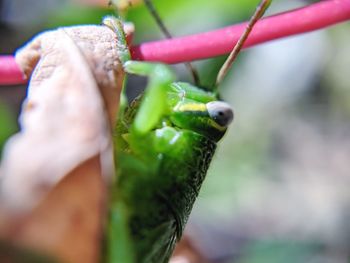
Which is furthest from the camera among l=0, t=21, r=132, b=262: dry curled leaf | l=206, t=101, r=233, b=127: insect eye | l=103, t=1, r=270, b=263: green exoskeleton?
l=206, t=101, r=233, b=127: insect eye

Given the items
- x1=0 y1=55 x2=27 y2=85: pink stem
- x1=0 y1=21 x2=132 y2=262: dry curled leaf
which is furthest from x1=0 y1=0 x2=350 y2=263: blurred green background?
x1=0 y1=21 x2=132 y2=262: dry curled leaf

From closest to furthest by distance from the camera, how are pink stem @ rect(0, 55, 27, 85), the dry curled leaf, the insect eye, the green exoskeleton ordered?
1. the dry curled leaf
2. the green exoskeleton
3. pink stem @ rect(0, 55, 27, 85)
4. the insect eye

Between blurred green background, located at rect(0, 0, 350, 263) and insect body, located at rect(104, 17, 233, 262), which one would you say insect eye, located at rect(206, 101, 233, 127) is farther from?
blurred green background, located at rect(0, 0, 350, 263)

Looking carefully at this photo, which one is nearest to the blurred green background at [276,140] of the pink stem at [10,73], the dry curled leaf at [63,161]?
the pink stem at [10,73]

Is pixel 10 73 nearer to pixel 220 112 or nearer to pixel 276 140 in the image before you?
pixel 220 112

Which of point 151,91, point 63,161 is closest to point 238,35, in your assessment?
point 151,91
